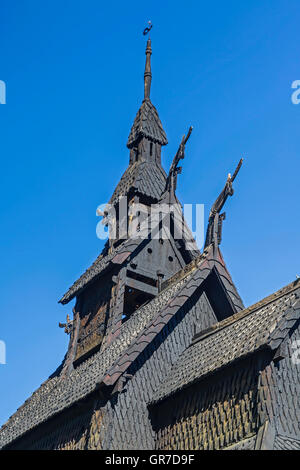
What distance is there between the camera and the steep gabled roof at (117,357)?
15.8 m

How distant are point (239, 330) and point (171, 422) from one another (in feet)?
7.95

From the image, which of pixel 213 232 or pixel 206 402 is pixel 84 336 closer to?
pixel 213 232

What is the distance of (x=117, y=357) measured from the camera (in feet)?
52.6

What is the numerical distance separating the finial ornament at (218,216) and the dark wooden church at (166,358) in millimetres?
29

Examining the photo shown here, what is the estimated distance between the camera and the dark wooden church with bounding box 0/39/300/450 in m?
13.0

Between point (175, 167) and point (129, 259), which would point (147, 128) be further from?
point (129, 259)

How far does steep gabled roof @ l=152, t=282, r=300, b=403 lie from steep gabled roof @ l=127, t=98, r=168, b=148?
1008 cm

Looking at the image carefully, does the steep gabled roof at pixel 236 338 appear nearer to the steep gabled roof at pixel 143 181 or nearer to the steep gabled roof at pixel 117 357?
the steep gabled roof at pixel 117 357

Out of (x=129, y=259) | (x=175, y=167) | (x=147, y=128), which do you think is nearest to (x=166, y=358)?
(x=129, y=259)

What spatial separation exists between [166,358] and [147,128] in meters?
10.9

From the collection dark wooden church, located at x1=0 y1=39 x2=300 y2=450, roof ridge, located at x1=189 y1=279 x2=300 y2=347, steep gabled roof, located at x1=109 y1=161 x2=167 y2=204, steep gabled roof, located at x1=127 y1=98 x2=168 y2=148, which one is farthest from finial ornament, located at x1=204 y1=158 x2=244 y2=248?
steep gabled roof, located at x1=127 y1=98 x2=168 y2=148

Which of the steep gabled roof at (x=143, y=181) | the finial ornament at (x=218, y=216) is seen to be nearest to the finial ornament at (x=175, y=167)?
the steep gabled roof at (x=143, y=181)

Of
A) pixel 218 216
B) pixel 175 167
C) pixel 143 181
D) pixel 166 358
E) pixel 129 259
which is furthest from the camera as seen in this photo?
pixel 143 181
